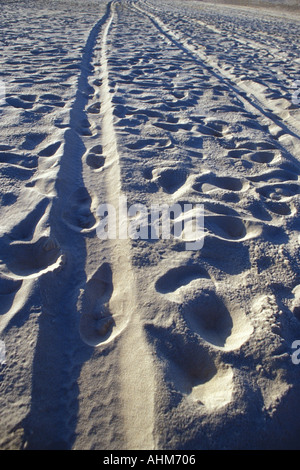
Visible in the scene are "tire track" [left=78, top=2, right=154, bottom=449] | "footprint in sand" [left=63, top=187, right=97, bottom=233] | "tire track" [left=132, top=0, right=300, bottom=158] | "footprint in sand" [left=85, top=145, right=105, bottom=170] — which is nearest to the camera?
"tire track" [left=78, top=2, right=154, bottom=449]

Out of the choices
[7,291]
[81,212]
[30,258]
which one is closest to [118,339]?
[7,291]

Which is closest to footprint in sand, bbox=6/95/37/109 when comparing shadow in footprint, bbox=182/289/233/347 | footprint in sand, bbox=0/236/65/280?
footprint in sand, bbox=0/236/65/280

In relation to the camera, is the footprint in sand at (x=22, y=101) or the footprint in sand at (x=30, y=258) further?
the footprint in sand at (x=22, y=101)

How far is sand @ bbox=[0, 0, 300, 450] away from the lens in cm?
128

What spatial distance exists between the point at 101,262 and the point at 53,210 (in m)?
0.57

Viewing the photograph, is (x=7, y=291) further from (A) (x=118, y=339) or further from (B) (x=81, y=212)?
(B) (x=81, y=212)

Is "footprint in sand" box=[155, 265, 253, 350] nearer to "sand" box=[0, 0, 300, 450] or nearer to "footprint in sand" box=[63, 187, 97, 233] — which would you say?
"sand" box=[0, 0, 300, 450]

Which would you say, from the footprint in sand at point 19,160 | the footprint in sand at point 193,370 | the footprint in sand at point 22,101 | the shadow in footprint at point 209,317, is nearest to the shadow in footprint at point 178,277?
the shadow in footprint at point 209,317

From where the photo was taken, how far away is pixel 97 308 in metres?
1.71

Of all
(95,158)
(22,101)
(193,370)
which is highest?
(22,101)

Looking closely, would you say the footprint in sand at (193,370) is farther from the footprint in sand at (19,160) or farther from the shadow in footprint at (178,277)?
the footprint in sand at (19,160)

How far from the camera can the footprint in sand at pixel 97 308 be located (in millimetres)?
1589

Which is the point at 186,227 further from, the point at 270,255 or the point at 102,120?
the point at 102,120

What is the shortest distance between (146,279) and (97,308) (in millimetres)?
290
